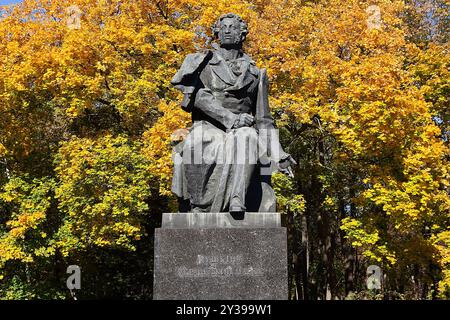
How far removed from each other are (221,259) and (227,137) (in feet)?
5.03

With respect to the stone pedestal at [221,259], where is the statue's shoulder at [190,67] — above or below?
above

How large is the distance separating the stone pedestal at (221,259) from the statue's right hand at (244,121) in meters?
1.19

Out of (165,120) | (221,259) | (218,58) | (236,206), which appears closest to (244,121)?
(218,58)

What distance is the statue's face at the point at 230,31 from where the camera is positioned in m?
8.90

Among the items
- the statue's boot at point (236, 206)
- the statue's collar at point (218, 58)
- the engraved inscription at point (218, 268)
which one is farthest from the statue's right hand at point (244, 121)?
the engraved inscription at point (218, 268)

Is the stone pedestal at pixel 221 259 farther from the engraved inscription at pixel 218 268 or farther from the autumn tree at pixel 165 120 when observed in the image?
the autumn tree at pixel 165 120

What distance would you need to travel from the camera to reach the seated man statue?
8.08 m

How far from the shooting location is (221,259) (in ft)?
24.8

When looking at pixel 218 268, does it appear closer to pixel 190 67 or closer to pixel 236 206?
pixel 236 206

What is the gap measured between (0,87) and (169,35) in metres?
5.02

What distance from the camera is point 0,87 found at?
19656 millimetres

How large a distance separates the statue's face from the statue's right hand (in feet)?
3.59

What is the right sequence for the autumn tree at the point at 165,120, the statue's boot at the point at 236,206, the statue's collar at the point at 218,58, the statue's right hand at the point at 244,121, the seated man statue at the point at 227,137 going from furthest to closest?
the autumn tree at the point at 165,120 → the statue's collar at the point at 218,58 → the statue's right hand at the point at 244,121 → the seated man statue at the point at 227,137 → the statue's boot at the point at 236,206

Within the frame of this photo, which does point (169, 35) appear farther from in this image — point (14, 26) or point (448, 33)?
point (448, 33)
